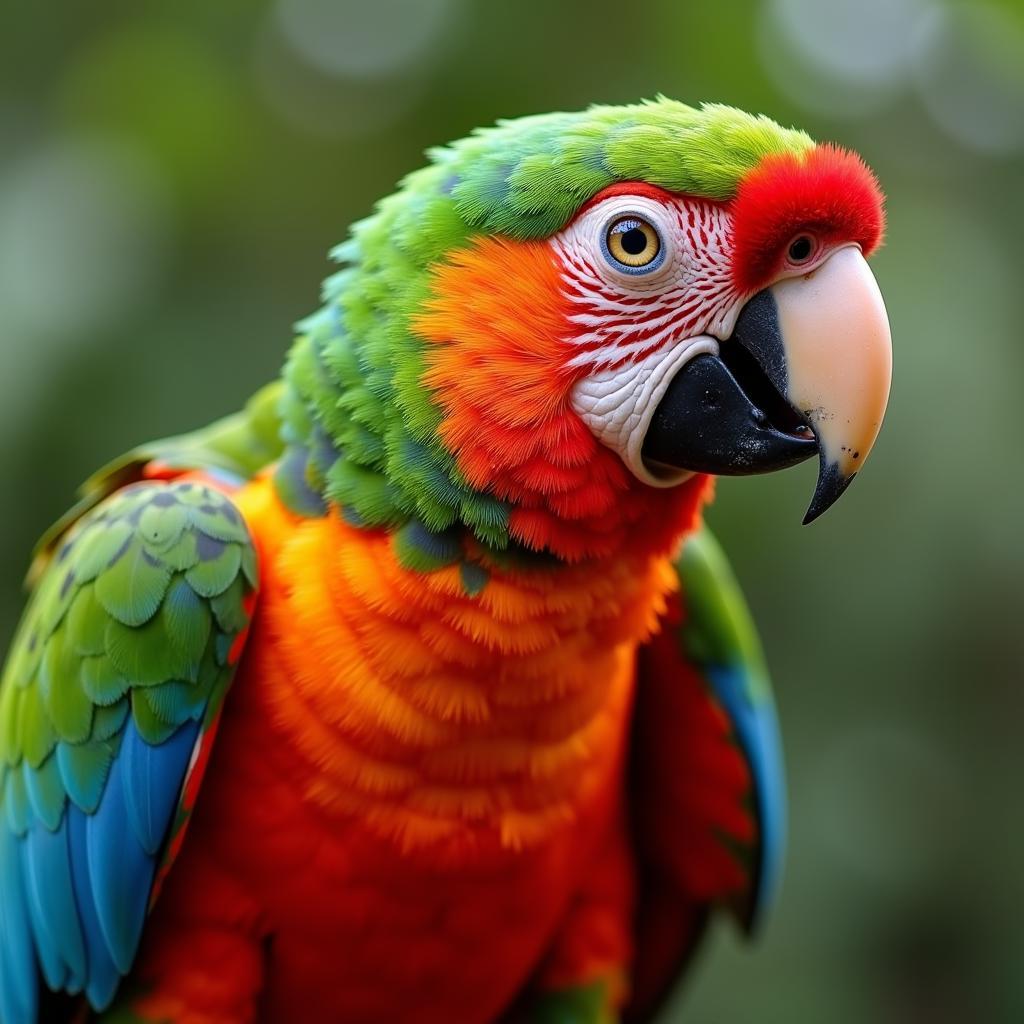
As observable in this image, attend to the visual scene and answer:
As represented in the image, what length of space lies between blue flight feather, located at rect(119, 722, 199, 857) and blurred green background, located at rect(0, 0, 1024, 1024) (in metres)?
1.32

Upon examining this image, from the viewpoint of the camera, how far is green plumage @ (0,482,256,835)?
1444 millimetres

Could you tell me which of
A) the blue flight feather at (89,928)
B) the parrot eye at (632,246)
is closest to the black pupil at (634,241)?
the parrot eye at (632,246)

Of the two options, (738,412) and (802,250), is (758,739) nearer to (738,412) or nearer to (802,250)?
(738,412)

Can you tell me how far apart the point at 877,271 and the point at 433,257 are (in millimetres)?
1505

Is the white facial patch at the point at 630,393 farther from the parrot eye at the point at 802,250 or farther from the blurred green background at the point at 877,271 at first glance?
the blurred green background at the point at 877,271

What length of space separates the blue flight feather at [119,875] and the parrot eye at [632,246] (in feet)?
2.74

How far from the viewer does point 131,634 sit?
145 cm

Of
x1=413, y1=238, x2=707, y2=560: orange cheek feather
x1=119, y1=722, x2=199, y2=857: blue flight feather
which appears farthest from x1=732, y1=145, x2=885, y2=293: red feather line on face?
x1=119, y1=722, x2=199, y2=857: blue flight feather

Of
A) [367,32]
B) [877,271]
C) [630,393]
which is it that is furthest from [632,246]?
[367,32]

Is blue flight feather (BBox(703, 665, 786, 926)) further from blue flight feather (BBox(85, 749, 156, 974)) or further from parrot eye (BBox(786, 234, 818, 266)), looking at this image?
blue flight feather (BBox(85, 749, 156, 974))

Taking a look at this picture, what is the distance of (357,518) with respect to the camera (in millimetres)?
1438

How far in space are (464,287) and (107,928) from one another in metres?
0.93

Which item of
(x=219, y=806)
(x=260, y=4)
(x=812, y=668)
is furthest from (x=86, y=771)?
(x=260, y=4)

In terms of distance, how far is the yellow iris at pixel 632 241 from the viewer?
1303 mm
